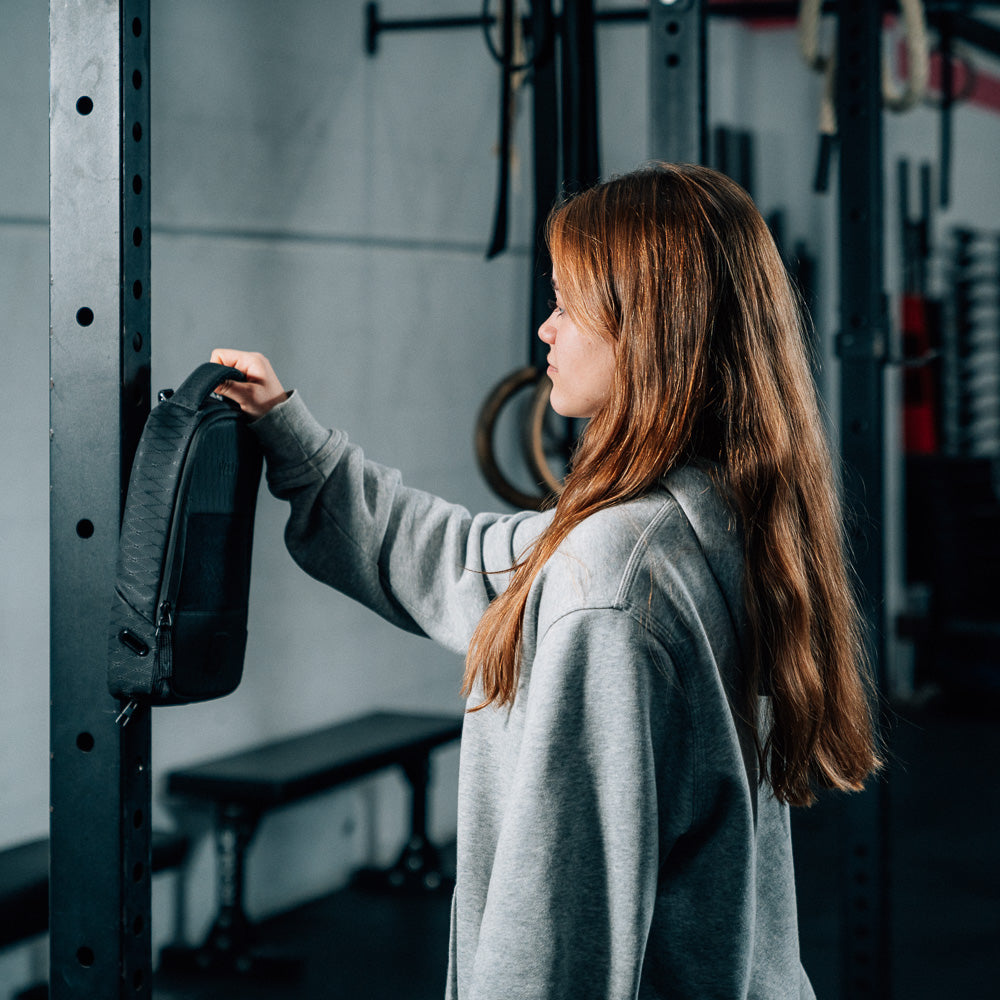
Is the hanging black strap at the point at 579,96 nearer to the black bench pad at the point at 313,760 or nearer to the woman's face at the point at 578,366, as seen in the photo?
the woman's face at the point at 578,366

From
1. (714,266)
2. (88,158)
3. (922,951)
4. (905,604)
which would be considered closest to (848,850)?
(922,951)

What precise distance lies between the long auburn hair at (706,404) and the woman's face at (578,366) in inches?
0.5

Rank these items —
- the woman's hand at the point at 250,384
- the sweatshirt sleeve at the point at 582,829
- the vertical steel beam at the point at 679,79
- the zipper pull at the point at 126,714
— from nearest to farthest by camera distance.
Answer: the sweatshirt sleeve at the point at 582,829 → the zipper pull at the point at 126,714 → the woman's hand at the point at 250,384 → the vertical steel beam at the point at 679,79

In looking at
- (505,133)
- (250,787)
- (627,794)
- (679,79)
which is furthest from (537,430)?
(627,794)

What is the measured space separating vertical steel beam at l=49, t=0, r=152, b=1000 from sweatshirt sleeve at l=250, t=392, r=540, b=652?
1.01 feet

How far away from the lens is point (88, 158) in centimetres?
116

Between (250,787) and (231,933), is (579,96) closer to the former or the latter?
(250,787)

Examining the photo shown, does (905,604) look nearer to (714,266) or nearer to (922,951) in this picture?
(922,951)

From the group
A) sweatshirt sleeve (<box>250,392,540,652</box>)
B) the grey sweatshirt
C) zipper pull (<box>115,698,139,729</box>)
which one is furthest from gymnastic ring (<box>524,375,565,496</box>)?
zipper pull (<box>115,698,139,729</box>)

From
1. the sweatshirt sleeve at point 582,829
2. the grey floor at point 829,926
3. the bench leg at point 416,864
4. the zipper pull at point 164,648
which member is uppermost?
the zipper pull at point 164,648

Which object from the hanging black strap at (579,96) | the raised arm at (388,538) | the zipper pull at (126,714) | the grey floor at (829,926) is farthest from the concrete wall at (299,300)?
the zipper pull at (126,714)

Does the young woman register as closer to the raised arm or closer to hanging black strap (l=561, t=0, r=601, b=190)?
the raised arm

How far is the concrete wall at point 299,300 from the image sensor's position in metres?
2.58

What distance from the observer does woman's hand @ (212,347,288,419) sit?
1.37 meters
